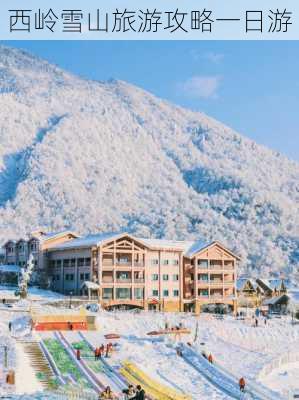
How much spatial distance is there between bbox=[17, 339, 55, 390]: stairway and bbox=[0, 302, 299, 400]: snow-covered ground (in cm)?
62

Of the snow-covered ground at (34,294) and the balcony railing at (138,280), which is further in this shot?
the balcony railing at (138,280)

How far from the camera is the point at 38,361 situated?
151 ft

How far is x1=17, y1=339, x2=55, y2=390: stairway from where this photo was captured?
41.5m

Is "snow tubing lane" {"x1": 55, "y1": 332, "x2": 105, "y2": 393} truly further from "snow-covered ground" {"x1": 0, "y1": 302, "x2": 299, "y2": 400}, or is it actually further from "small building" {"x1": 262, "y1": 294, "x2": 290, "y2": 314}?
"small building" {"x1": 262, "y1": 294, "x2": 290, "y2": 314}

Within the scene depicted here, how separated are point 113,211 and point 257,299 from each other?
7485 cm

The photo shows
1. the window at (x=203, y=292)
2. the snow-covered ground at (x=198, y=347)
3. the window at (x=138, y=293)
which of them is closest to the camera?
the snow-covered ground at (x=198, y=347)

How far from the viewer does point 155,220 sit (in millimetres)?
169250

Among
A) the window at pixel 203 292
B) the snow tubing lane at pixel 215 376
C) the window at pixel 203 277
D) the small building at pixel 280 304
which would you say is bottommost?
the snow tubing lane at pixel 215 376

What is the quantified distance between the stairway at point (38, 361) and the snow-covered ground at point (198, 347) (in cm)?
62

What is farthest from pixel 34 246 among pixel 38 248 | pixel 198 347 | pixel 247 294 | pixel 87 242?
pixel 198 347

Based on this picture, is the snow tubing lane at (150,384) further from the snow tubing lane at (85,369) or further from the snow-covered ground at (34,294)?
the snow-covered ground at (34,294)

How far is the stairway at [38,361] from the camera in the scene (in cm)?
4150

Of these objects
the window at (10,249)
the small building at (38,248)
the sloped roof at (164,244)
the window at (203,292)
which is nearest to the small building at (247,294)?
the window at (203,292)

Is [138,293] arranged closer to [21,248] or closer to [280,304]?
[21,248]
